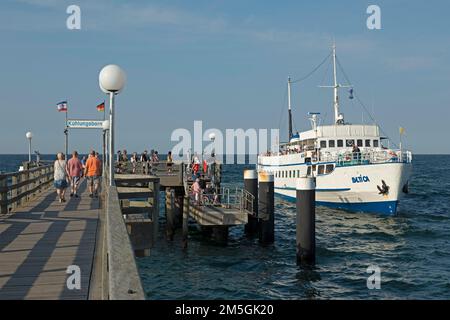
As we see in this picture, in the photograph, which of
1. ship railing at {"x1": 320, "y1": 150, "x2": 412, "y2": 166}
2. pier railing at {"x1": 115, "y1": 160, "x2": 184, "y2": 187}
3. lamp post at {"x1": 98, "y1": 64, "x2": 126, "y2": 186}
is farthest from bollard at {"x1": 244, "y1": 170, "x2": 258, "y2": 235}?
lamp post at {"x1": 98, "y1": 64, "x2": 126, "y2": 186}

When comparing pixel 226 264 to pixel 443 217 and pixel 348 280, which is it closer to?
pixel 348 280

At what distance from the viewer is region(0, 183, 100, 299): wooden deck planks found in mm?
6609

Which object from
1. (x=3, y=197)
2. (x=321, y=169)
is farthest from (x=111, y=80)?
(x=321, y=169)

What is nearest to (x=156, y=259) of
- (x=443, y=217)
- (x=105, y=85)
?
(x=105, y=85)

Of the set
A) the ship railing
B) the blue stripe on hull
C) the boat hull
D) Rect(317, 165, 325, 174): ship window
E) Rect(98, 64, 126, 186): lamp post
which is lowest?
the blue stripe on hull

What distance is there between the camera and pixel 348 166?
31.6 metres

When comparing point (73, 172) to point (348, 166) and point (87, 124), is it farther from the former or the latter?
point (348, 166)

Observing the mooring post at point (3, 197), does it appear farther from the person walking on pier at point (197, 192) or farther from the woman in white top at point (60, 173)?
the person walking on pier at point (197, 192)

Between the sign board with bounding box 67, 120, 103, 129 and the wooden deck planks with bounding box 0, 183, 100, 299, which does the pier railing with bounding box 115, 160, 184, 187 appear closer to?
the sign board with bounding box 67, 120, 103, 129

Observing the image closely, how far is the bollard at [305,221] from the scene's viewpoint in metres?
17.2

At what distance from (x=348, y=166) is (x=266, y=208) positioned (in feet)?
41.1

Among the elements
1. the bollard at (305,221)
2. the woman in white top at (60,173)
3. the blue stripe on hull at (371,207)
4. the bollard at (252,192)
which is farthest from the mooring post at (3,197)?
the blue stripe on hull at (371,207)

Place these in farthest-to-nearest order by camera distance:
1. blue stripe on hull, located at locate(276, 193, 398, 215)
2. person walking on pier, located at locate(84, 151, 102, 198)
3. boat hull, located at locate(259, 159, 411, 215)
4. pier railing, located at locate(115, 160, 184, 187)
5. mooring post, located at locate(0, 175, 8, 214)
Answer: blue stripe on hull, located at locate(276, 193, 398, 215), boat hull, located at locate(259, 159, 411, 215), pier railing, located at locate(115, 160, 184, 187), person walking on pier, located at locate(84, 151, 102, 198), mooring post, located at locate(0, 175, 8, 214)

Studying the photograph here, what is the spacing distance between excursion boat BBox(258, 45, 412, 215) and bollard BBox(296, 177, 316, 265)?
28.4 feet
